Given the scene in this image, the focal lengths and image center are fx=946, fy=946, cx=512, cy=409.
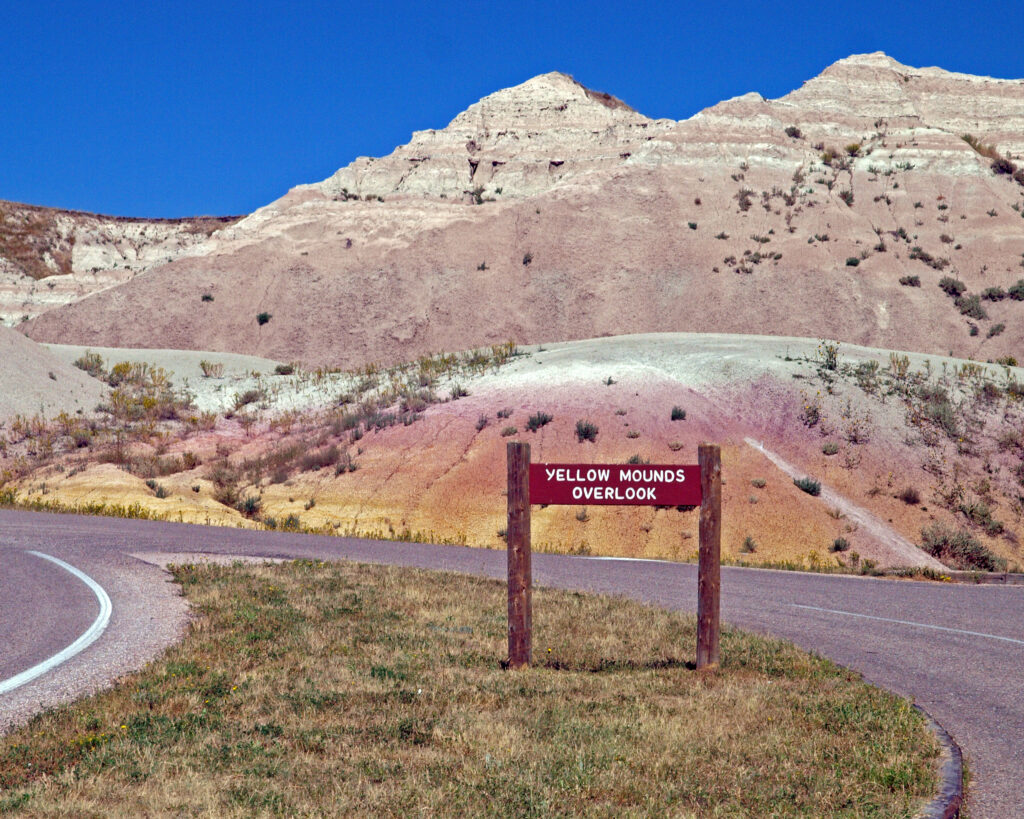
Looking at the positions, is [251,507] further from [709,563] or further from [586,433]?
[709,563]

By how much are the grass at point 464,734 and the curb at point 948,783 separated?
12cm

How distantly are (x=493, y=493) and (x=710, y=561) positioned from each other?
18227mm

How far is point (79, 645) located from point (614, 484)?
557cm

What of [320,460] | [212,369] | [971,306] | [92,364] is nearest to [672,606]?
[320,460]

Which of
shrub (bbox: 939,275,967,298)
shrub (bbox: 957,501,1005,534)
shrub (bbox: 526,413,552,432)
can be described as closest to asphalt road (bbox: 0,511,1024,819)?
shrub (bbox: 957,501,1005,534)

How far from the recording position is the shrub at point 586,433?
29172 mm

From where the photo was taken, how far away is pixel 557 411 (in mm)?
30969

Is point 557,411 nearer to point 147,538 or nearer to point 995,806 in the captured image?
point 147,538

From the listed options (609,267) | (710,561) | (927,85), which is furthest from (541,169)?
(710,561)

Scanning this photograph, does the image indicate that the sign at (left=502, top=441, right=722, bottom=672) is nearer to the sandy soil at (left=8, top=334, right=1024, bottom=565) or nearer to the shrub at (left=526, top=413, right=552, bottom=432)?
the sandy soil at (left=8, top=334, right=1024, bottom=565)

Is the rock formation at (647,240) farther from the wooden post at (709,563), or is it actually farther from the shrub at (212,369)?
the wooden post at (709,563)

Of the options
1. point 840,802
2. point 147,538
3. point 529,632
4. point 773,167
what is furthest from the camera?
point 773,167

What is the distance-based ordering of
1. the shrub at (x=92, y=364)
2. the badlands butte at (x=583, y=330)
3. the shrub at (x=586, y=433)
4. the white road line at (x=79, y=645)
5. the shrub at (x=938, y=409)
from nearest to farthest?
1. the white road line at (x=79, y=645)
2. the badlands butte at (x=583, y=330)
3. the shrub at (x=938, y=409)
4. the shrub at (x=586, y=433)
5. the shrub at (x=92, y=364)

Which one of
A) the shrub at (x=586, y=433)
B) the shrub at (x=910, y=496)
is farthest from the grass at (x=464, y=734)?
the shrub at (x=586, y=433)
